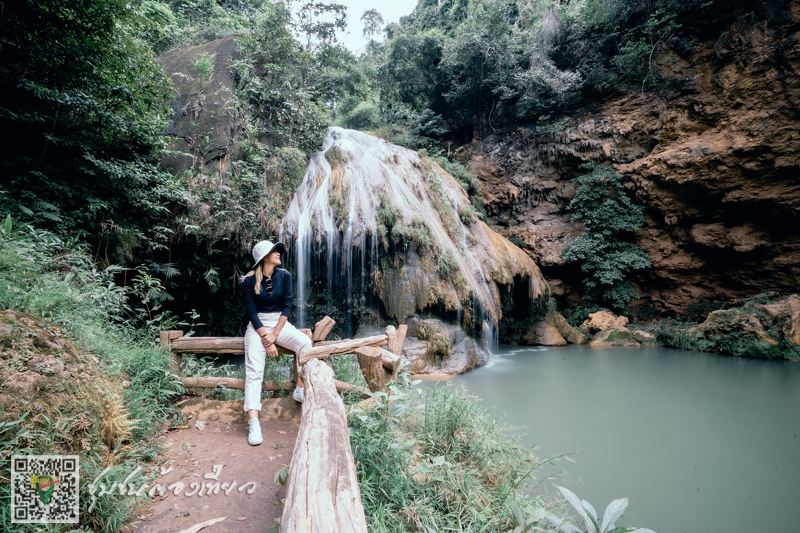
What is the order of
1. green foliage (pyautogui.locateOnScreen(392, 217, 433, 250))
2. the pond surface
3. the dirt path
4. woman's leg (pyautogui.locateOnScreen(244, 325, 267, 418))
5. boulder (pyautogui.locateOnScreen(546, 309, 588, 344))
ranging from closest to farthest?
1. the dirt path
2. woman's leg (pyautogui.locateOnScreen(244, 325, 267, 418))
3. the pond surface
4. green foliage (pyautogui.locateOnScreen(392, 217, 433, 250))
5. boulder (pyautogui.locateOnScreen(546, 309, 588, 344))

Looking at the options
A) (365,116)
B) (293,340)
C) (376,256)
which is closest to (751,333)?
(376,256)

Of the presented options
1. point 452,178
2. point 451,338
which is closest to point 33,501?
point 451,338

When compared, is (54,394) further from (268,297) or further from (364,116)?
(364,116)

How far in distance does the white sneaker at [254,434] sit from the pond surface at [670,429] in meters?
2.58

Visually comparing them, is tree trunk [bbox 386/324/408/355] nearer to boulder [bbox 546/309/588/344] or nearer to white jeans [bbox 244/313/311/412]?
white jeans [bbox 244/313/311/412]

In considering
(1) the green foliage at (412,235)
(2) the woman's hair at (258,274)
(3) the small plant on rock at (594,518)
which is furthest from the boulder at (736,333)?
(2) the woman's hair at (258,274)

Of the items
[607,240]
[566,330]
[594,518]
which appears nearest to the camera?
[594,518]

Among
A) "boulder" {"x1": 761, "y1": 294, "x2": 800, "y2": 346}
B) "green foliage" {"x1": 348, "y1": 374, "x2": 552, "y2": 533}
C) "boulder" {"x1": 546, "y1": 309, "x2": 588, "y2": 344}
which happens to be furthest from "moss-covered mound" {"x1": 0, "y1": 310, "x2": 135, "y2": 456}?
"boulder" {"x1": 761, "y1": 294, "x2": 800, "y2": 346}

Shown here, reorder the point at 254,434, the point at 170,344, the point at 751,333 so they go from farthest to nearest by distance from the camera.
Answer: the point at 751,333 → the point at 170,344 → the point at 254,434

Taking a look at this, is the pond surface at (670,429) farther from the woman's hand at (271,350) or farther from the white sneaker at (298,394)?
the woman's hand at (271,350)

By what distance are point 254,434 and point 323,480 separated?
1.83 m

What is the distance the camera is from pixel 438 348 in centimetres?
751

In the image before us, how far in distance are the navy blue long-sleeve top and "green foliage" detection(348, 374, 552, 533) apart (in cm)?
119

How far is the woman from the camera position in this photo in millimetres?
3148
